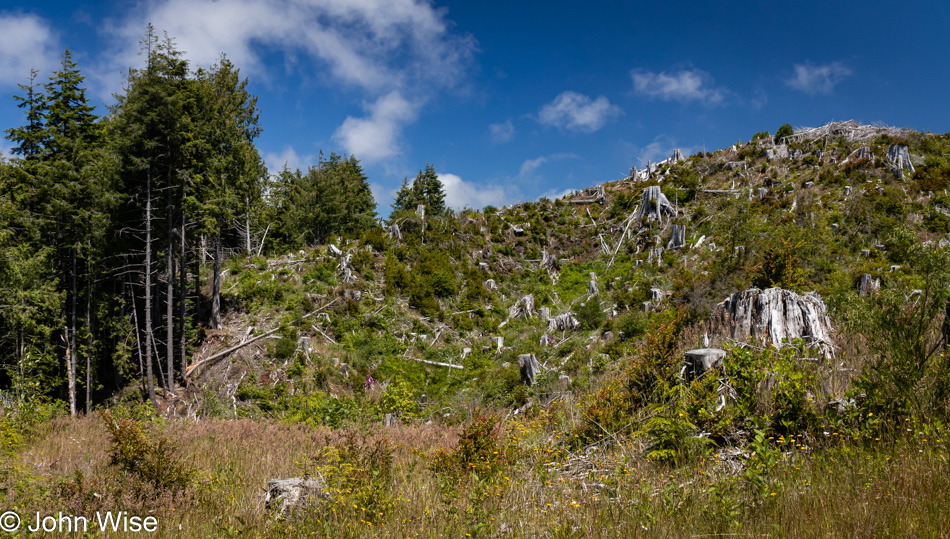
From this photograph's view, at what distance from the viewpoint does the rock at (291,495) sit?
368 cm

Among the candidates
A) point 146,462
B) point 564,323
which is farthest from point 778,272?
point 146,462

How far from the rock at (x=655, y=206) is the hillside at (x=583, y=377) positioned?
23 cm

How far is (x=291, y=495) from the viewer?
3.79m

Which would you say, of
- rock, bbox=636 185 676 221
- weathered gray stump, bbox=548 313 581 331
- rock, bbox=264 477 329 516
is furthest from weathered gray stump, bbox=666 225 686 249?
rock, bbox=264 477 329 516

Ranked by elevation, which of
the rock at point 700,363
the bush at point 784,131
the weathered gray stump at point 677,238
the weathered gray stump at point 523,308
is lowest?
the rock at point 700,363

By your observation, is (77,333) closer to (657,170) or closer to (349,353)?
(349,353)

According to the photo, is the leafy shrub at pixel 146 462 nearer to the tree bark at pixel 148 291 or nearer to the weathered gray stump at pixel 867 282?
the tree bark at pixel 148 291

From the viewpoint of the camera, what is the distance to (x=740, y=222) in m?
15.8

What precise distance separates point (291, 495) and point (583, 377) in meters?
7.72

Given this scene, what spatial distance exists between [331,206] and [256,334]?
14.4 m

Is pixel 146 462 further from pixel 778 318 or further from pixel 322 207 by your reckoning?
pixel 322 207

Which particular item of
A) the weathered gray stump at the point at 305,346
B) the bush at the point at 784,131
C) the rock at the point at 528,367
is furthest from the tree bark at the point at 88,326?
the bush at the point at 784,131

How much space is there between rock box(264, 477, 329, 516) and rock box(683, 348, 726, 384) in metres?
4.61

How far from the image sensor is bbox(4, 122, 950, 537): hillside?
325 cm
